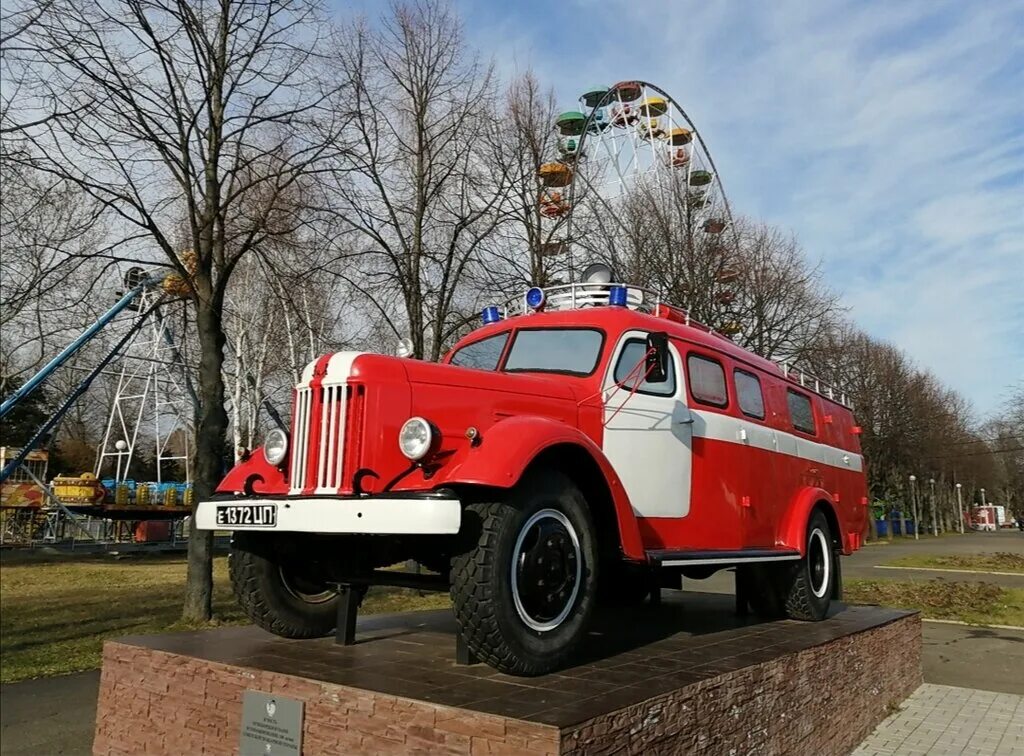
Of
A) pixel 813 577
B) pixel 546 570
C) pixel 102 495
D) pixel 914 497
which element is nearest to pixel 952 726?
pixel 813 577

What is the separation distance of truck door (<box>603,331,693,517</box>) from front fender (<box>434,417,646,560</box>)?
25.6 inches

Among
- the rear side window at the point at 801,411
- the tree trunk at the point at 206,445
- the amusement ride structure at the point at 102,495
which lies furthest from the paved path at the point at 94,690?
the amusement ride structure at the point at 102,495

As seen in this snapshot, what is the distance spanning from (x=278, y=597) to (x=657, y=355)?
3.02m

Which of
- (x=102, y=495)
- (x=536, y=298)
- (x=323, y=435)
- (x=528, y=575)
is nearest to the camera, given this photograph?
(x=528, y=575)

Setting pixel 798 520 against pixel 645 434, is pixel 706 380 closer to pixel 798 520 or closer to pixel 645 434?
pixel 645 434

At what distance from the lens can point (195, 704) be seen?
4668mm

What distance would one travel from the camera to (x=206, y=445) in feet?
34.2

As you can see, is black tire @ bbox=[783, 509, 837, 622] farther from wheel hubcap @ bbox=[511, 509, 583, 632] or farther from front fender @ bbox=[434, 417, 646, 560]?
wheel hubcap @ bbox=[511, 509, 583, 632]

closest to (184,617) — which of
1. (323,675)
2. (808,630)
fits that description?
(323,675)

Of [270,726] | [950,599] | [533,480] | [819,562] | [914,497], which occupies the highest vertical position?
[914,497]

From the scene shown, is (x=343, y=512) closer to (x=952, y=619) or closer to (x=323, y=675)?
(x=323, y=675)

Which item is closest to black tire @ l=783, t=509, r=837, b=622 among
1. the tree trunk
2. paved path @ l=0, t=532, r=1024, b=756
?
paved path @ l=0, t=532, r=1024, b=756

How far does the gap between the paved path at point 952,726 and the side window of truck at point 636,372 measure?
355cm

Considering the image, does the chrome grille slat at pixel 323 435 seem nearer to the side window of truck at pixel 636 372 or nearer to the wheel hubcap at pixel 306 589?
the wheel hubcap at pixel 306 589
